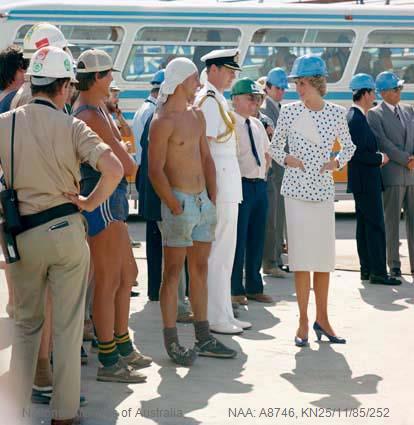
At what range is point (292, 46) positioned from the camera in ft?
59.4

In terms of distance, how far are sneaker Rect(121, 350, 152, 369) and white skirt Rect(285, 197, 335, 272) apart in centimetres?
145

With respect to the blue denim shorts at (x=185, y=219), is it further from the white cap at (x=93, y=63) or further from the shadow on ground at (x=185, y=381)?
the white cap at (x=93, y=63)

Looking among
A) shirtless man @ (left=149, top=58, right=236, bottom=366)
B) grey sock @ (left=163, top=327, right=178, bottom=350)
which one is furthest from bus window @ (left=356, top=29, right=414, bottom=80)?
grey sock @ (left=163, top=327, right=178, bottom=350)

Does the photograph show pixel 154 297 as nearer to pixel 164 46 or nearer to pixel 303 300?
pixel 303 300

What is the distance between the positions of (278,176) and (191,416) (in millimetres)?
5812

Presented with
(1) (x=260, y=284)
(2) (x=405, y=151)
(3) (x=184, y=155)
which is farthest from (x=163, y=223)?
(2) (x=405, y=151)

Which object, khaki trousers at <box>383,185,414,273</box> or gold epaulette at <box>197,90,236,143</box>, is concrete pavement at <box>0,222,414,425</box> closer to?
gold epaulette at <box>197,90,236,143</box>

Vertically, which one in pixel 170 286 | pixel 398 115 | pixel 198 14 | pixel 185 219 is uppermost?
pixel 198 14

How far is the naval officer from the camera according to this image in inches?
344

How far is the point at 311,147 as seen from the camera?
8.51 meters

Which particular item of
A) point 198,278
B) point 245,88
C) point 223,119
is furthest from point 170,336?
point 245,88

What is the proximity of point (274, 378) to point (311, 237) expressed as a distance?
4.59 feet

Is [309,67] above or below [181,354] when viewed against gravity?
above

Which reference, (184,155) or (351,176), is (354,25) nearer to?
(351,176)
